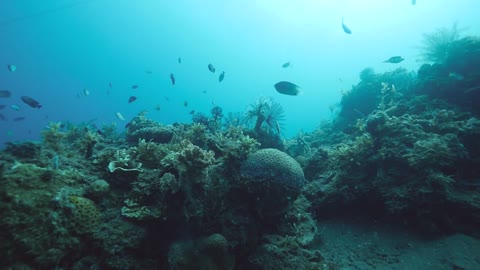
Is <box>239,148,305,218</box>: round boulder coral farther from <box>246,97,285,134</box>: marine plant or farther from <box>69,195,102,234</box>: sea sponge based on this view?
<box>246,97,285,134</box>: marine plant

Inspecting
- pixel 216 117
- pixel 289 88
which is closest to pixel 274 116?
pixel 289 88

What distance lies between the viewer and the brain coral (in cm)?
525

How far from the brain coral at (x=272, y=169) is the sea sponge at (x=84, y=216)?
2.82m

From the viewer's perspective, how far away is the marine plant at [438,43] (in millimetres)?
12055

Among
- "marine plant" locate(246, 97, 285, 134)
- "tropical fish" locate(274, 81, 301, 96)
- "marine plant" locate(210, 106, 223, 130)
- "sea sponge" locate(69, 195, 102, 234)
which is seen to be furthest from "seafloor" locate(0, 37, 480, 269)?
"marine plant" locate(210, 106, 223, 130)

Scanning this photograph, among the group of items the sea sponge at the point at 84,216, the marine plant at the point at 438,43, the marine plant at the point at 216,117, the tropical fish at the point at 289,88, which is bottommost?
the sea sponge at the point at 84,216

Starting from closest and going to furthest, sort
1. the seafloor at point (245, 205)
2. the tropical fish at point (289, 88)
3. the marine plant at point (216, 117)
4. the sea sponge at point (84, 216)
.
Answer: the seafloor at point (245, 205) → the sea sponge at point (84, 216) → the tropical fish at point (289, 88) → the marine plant at point (216, 117)

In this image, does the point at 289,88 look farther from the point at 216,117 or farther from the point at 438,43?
the point at 438,43

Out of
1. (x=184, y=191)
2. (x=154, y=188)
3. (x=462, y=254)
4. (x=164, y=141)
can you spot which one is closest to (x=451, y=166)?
(x=462, y=254)

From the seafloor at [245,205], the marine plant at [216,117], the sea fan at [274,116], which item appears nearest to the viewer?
the seafloor at [245,205]

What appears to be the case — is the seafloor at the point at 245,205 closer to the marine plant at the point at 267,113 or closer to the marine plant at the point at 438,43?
the marine plant at the point at 267,113

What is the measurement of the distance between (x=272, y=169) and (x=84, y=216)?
3540 millimetres

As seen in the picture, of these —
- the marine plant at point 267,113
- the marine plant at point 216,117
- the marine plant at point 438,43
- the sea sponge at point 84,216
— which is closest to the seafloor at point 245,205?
the sea sponge at point 84,216

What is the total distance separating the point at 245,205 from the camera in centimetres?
532
